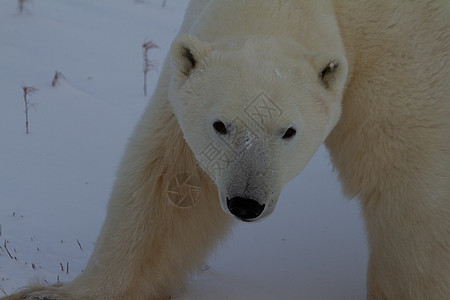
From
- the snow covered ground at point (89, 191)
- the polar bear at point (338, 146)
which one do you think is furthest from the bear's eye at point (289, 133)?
the snow covered ground at point (89, 191)

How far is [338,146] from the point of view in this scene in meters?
3.38

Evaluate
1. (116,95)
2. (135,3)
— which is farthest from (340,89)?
(135,3)

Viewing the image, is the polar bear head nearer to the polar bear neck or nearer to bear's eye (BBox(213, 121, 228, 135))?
bear's eye (BBox(213, 121, 228, 135))

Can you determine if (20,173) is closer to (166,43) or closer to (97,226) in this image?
(97,226)

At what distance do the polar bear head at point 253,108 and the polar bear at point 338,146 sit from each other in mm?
14

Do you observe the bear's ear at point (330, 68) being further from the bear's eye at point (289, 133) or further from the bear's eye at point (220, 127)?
the bear's eye at point (220, 127)

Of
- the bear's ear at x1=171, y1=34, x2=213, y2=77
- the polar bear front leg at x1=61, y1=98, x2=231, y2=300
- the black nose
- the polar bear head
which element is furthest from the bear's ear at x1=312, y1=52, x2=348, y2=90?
the polar bear front leg at x1=61, y1=98, x2=231, y2=300

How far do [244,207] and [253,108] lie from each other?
394 mm

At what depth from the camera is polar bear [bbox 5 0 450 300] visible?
288 cm

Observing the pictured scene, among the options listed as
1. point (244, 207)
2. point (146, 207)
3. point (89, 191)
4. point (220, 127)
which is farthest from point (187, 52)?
point (89, 191)

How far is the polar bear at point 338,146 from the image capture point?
2875mm

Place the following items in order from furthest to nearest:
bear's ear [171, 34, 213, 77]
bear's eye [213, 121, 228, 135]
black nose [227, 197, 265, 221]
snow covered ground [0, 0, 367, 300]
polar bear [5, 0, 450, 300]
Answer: snow covered ground [0, 0, 367, 300], polar bear [5, 0, 450, 300], bear's ear [171, 34, 213, 77], bear's eye [213, 121, 228, 135], black nose [227, 197, 265, 221]

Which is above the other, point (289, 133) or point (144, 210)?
point (289, 133)

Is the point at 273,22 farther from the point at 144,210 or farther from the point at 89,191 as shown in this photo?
the point at 89,191
